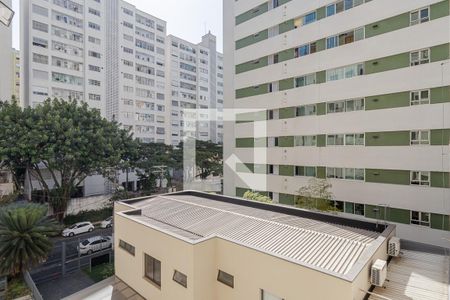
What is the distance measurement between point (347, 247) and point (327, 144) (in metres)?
10.8

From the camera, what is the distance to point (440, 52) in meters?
12.9

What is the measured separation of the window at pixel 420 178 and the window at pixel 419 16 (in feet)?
25.6

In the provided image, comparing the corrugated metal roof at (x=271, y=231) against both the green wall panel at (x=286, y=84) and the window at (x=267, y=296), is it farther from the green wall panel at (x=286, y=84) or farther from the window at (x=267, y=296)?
the green wall panel at (x=286, y=84)

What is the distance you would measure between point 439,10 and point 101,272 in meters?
23.0

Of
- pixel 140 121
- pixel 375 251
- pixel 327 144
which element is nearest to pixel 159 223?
pixel 375 251

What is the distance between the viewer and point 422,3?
13.5m

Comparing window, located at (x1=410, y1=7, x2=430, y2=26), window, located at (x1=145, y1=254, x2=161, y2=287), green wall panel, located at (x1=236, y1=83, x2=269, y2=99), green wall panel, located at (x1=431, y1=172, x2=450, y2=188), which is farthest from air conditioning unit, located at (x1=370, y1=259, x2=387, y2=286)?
green wall panel, located at (x1=236, y1=83, x2=269, y2=99)

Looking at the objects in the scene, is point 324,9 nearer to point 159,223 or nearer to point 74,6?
point 159,223

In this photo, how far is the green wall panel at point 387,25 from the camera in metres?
14.0

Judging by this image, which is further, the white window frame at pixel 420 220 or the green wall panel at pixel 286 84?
the green wall panel at pixel 286 84

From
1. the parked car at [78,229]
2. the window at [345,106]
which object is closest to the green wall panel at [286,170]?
the window at [345,106]

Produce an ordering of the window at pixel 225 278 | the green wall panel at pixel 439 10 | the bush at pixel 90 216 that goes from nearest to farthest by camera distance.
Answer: the window at pixel 225 278 → the green wall panel at pixel 439 10 → the bush at pixel 90 216

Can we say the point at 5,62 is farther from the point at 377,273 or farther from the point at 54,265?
the point at 377,273

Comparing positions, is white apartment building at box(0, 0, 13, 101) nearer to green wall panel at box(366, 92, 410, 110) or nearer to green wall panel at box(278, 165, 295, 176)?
green wall panel at box(278, 165, 295, 176)
